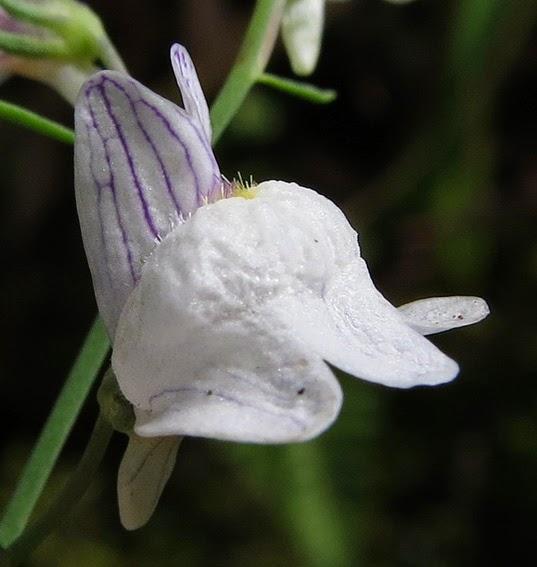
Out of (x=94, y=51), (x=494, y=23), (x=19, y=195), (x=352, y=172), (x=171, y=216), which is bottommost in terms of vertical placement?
(x=19, y=195)

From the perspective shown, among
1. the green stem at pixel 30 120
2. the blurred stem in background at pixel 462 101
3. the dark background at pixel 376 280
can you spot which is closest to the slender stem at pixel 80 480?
the green stem at pixel 30 120

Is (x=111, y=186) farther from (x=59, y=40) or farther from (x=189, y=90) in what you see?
(x=59, y=40)

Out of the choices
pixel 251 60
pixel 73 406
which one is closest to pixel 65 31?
pixel 251 60

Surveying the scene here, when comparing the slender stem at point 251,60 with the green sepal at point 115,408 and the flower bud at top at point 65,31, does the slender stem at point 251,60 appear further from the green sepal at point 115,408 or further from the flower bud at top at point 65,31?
the green sepal at point 115,408

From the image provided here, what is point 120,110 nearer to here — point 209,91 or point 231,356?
point 231,356

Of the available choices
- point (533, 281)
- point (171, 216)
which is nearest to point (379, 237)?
point (533, 281)

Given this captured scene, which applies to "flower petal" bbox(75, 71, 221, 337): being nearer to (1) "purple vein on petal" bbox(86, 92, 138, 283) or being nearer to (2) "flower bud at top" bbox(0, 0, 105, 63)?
(1) "purple vein on petal" bbox(86, 92, 138, 283)
